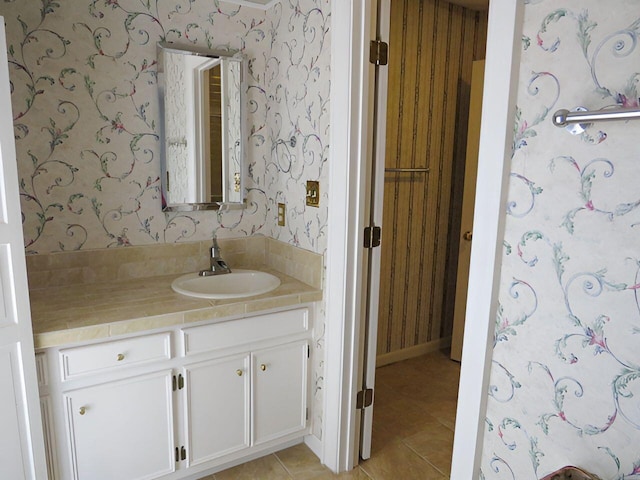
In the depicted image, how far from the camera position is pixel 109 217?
7.14 ft

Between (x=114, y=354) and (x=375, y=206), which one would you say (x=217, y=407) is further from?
(x=375, y=206)

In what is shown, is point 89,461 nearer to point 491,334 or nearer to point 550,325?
point 491,334

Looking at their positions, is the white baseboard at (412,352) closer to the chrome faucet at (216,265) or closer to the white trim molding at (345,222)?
the white trim molding at (345,222)

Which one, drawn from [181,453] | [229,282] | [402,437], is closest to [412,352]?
[402,437]

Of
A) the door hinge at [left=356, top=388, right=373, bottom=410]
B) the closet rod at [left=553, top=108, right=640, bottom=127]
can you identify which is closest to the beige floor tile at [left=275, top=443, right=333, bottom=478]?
the door hinge at [left=356, top=388, right=373, bottom=410]

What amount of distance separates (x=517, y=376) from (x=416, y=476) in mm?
1188

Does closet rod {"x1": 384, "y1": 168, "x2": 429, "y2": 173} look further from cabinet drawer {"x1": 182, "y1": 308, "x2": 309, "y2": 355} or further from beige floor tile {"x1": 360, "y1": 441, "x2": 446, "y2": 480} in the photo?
beige floor tile {"x1": 360, "y1": 441, "x2": 446, "y2": 480}

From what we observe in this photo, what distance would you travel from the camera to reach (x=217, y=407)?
2012 mm

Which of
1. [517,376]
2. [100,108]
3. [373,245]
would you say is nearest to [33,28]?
[100,108]

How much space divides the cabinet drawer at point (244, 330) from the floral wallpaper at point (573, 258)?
1.07 meters

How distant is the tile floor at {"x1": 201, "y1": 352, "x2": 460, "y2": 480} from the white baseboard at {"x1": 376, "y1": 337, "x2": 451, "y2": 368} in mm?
51

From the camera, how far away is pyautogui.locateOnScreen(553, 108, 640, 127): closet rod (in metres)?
0.89

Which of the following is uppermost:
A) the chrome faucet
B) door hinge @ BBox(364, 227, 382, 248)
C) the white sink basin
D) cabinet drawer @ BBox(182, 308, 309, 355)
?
door hinge @ BBox(364, 227, 382, 248)

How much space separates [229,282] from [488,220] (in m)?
1.48
